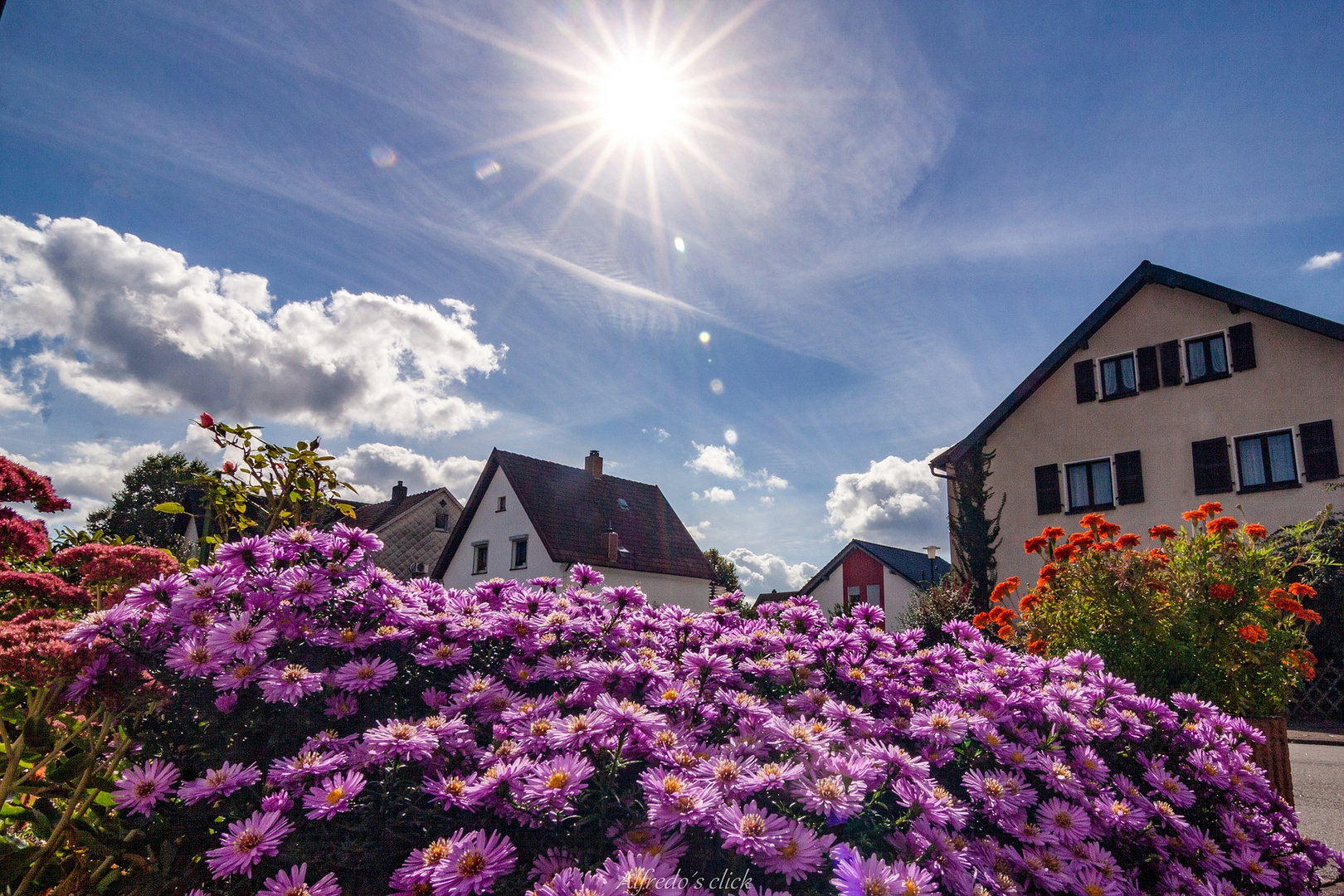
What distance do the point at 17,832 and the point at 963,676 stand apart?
3213mm

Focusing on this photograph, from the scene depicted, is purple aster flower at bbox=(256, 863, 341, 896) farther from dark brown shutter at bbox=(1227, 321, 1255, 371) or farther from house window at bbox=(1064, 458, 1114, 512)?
dark brown shutter at bbox=(1227, 321, 1255, 371)

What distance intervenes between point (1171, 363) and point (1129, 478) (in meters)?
2.90

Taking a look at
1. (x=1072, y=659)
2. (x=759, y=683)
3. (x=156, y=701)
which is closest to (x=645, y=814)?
(x=759, y=683)

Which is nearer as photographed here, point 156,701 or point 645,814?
point 645,814

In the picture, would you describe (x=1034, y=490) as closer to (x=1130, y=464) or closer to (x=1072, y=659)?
(x=1130, y=464)

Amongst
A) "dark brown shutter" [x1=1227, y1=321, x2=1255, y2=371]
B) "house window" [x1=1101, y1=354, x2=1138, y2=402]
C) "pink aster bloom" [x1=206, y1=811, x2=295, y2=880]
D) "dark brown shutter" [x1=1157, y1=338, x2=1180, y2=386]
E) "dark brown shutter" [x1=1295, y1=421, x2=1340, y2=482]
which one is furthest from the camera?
"house window" [x1=1101, y1=354, x2=1138, y2=402]

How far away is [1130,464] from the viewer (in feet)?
55.8

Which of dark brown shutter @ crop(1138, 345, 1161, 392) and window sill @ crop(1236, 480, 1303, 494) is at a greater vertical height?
dark brown shutter @ crop(1138, 345, 1161, 392)

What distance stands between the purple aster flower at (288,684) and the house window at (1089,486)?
1891 cm

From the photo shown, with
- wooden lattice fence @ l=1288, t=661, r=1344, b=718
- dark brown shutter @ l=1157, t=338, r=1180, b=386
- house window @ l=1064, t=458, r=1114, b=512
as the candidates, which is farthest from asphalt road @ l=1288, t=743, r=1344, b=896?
dark brown shutter @ l=1157, t=338, r=1180, b=386

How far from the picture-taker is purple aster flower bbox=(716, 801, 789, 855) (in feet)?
4.19

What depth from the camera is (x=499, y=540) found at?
2598 cm

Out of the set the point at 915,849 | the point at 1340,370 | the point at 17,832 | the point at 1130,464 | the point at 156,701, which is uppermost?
the point at 1340,370

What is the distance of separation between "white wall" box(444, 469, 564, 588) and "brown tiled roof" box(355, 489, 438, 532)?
22.6 feet
